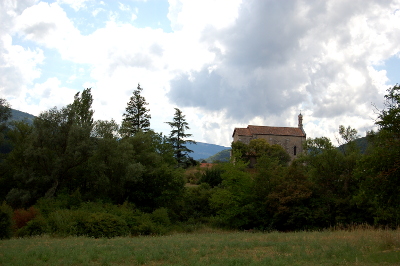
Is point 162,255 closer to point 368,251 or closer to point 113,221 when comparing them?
point 368,251

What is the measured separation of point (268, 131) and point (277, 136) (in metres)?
2.48

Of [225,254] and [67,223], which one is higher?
[225,254]

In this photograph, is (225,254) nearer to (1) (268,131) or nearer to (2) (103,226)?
(2) (103,226)

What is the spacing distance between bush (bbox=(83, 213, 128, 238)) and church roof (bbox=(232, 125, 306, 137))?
56695mm

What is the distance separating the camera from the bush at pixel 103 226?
85.8ft

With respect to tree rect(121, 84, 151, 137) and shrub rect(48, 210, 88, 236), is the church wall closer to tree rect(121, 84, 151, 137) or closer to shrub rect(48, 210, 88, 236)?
tree rect(121, 84, 151, 137)

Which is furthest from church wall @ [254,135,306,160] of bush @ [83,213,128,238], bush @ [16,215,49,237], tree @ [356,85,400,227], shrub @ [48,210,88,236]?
tree @ [356,85,400,227]

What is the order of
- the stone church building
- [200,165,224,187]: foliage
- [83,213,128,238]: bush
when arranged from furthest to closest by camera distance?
the stone church building
[200,165,224,187]: foliage
[83,213,128,238]: bush

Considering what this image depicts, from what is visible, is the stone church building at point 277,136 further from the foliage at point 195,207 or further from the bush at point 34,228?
the bush at point 34,228

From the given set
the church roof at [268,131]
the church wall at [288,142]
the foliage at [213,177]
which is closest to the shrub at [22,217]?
the foliage at [213,177]

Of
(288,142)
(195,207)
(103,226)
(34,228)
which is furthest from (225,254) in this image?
(288,142)

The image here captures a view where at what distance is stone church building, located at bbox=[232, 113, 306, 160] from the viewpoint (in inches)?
3214

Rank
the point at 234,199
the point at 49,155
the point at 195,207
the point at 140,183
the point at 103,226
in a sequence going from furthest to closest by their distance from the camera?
the point at 195,207 < the point at 140,183 < the point at 234,199 < the point at 49,155 < the point at 103,226

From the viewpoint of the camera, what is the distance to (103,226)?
26781mm
